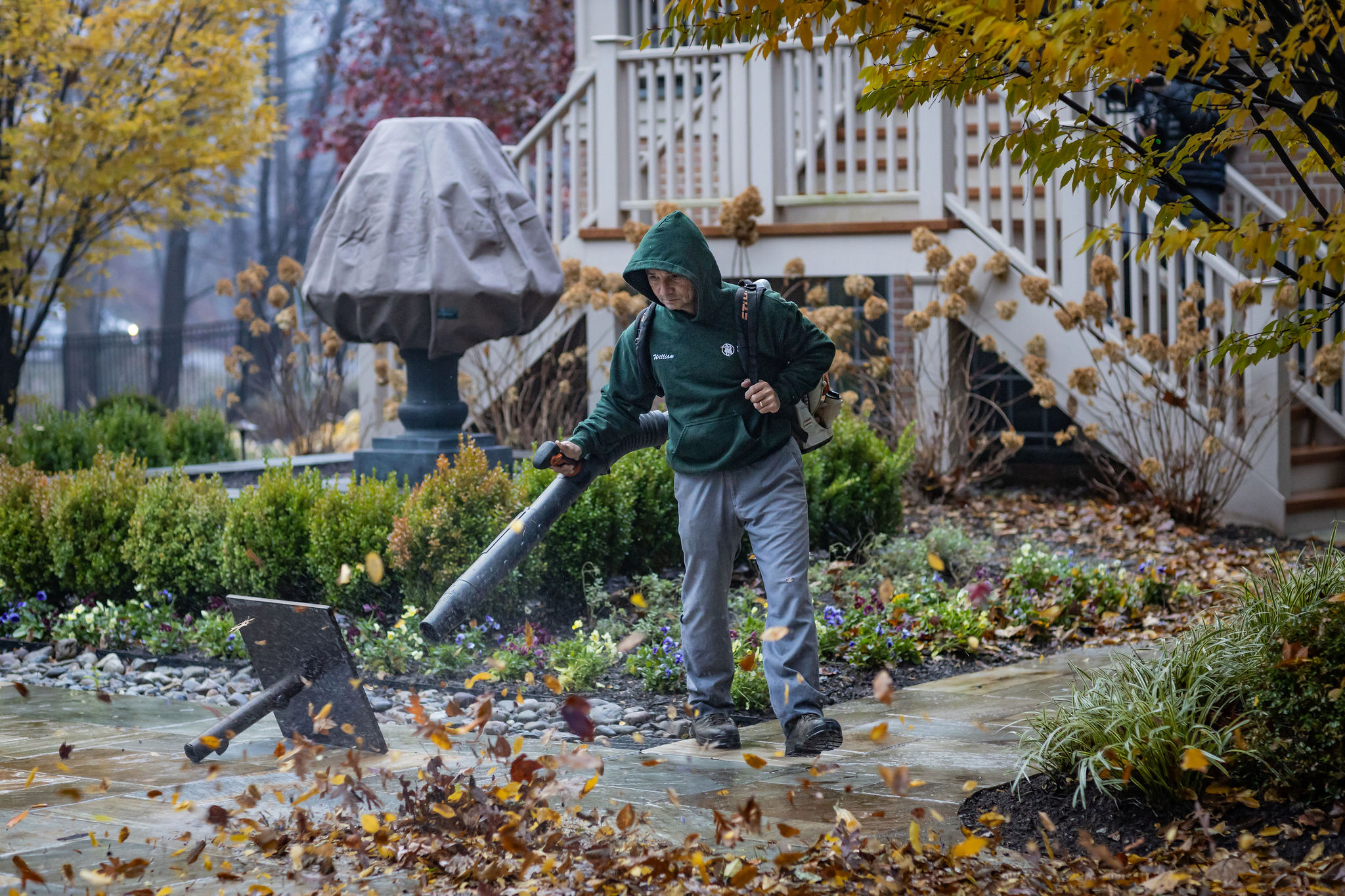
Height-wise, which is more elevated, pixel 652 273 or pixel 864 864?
pixel 652 273

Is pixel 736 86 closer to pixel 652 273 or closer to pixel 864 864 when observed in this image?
pixel 652 273

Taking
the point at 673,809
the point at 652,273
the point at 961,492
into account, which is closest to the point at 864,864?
the point at 673,809

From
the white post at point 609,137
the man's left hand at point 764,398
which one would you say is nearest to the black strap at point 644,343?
the man's left hand at point 764,398

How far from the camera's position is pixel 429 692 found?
5305 mm

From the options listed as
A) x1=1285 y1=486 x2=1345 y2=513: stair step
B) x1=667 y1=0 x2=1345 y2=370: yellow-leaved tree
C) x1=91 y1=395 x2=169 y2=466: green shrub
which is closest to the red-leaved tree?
x1=91 y1=395 x2=169 y2=466: green shrub

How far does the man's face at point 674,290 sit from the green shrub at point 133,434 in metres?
7.93

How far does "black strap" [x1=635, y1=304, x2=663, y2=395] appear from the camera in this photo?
14.3ft

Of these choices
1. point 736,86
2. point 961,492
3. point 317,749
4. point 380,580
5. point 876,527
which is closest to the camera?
point 317,749

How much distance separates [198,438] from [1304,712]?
10.5m

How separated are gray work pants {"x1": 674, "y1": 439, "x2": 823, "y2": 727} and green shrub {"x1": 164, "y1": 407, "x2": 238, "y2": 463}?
834 centimetres

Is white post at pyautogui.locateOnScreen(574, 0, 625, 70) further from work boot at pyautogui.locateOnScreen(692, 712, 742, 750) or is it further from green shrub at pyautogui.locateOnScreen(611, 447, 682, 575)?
work boot at pyautogui.locateOnScreen(692, 712, 742, 750)

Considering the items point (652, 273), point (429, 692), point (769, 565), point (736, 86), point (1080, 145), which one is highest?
point (736, 86)

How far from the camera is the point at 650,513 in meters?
6.85

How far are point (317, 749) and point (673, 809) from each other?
1.08 m
